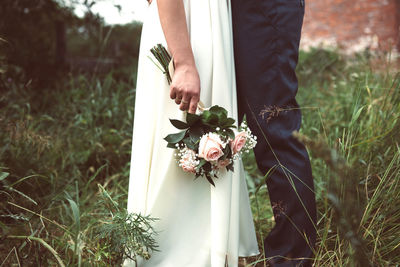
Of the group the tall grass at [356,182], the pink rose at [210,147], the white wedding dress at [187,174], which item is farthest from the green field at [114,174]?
the pink rose at [210,147]

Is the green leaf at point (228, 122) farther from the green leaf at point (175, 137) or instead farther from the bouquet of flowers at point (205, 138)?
the green leaf at point (175, 137)

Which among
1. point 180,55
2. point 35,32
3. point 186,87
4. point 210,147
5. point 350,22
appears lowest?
point 210,147

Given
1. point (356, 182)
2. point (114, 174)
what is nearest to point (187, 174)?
point (356, 182)

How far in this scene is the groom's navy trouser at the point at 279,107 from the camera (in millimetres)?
1538

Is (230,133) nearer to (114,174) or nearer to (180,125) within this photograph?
(180,125)

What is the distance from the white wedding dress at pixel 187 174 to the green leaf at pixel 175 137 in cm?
11

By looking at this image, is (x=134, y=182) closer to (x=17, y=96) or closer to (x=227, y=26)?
(x=227, y=26)

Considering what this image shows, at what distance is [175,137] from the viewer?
4.94ft

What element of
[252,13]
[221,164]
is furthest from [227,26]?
[221,164]

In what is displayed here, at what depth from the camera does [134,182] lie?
1.70m

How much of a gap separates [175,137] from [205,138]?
14cm

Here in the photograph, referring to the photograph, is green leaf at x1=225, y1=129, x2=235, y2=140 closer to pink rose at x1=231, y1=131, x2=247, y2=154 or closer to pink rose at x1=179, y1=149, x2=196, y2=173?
pink rose at x1=231, y1=131, x2=247, y2=154

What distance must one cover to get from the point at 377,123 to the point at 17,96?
9.68 ft

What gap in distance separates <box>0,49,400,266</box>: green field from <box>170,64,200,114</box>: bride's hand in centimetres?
39
